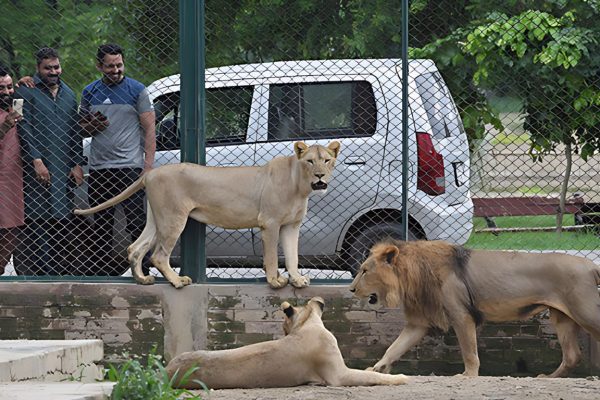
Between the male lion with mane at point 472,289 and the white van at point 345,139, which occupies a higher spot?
the white van at point 345,139

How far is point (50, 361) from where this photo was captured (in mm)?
6383

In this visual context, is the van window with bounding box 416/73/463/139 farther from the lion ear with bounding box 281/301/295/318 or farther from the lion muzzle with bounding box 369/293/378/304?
the lion ear with bounding box 281/301/295/318

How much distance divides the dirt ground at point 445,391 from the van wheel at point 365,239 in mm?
1936

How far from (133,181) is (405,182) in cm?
188

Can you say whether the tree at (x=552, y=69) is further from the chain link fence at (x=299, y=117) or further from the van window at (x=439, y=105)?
the van window at (x=439, y=105)

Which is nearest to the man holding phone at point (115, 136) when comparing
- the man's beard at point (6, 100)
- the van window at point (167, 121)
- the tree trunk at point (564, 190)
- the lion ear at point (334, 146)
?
the van window at point (167, 121)

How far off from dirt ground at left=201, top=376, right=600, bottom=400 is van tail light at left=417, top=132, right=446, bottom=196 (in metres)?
2.15

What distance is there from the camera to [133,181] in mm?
8852

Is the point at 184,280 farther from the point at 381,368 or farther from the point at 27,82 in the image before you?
the point at 27,82

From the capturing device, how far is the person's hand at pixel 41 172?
884 centimetres

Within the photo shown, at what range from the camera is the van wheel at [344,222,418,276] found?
28.9 ft

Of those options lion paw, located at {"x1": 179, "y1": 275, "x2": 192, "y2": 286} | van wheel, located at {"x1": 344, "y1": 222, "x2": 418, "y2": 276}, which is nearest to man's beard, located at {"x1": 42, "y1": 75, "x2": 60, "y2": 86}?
lion paw, located at {"x1": 179, "y1": 275, "x2": 192, "y2": 286}

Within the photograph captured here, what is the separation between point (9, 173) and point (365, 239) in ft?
8.22

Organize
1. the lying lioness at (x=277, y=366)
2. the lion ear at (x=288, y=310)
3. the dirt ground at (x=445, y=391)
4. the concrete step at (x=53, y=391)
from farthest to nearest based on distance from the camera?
1. the lion ear at (x=288, y=310)
2. the lying lioness at (x=277, y=366)
3. the dirt ground at (x=445, y=391)
4. the concrete step at (x=53, y=391)
